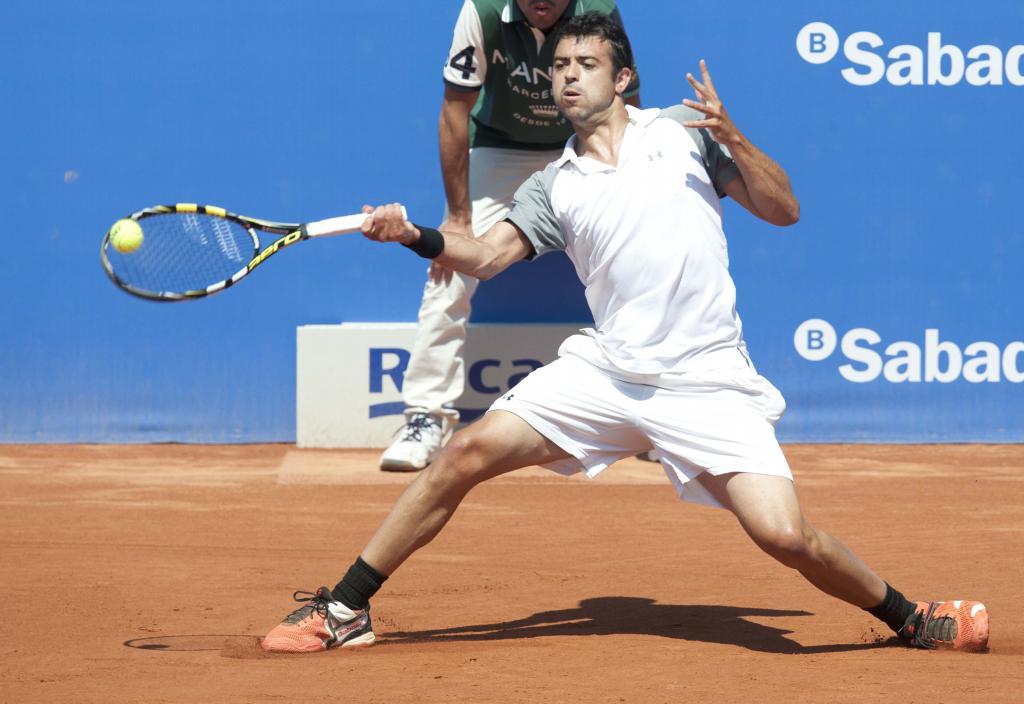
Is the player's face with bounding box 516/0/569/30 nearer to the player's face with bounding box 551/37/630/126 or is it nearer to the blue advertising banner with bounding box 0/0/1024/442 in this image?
the blue advertising banner with bounding box 0/0/1024/442

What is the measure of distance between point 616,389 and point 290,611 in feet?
4.06

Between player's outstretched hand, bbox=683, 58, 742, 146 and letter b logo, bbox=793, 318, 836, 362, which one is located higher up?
player's outstretched hand, bbox=683, 58, 742, 146

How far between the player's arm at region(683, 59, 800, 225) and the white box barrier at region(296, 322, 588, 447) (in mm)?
3415

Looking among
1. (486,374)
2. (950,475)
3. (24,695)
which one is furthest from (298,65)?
(24,695)

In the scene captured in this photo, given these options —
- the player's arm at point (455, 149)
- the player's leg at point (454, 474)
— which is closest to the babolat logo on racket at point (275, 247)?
the player's leg at point (454, 474)

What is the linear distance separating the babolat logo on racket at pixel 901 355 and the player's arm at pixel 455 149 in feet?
6.78

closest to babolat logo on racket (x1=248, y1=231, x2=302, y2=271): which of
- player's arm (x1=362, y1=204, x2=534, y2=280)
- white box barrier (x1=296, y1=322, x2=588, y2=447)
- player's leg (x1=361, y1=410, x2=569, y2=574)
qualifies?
player's arm (x1=362, y1=204, x2=534, y2=280)

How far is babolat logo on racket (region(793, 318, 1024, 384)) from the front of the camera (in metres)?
7.67

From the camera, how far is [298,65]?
7473 millimetres

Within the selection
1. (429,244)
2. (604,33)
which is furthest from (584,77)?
(429,244)

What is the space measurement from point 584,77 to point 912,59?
3.97 meters

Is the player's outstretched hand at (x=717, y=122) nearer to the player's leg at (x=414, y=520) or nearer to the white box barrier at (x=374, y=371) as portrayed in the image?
the player's leg at (x=414, y=520)

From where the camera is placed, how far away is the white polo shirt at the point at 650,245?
3.95 meters

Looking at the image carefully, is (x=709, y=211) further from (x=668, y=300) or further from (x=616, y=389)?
(x=616, y=389)
